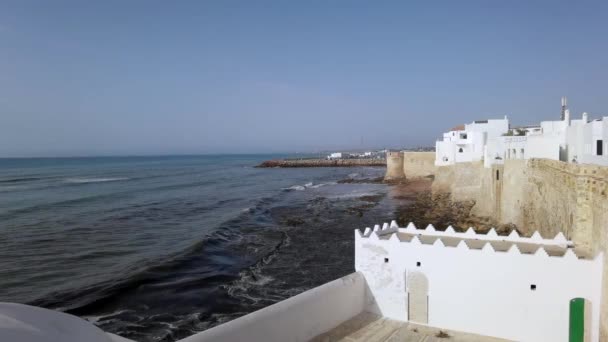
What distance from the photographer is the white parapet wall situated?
676 cm

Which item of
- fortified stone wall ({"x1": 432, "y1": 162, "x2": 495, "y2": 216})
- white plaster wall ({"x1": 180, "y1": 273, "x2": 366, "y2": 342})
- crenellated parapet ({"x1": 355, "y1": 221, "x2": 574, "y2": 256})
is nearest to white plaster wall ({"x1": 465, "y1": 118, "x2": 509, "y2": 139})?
fortified stone wall ({"x1": 432, "y1": 162, "x2": 495, "y2": 216})

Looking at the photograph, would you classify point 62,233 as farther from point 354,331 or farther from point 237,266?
point 354,331

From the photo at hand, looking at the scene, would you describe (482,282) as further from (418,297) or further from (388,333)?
(388,333)

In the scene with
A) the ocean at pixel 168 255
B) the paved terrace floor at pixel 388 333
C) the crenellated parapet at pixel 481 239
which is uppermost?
the crenellated parapet at pixel 481 239

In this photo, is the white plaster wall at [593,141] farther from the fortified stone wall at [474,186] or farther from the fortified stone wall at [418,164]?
the fortified stone wall at [418,164]

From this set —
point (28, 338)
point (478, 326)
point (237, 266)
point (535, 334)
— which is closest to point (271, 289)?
point (237, 266)

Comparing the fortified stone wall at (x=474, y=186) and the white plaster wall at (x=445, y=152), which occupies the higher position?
the white plaster wall at (x=445, y=152)

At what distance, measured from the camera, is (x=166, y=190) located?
40312 mm

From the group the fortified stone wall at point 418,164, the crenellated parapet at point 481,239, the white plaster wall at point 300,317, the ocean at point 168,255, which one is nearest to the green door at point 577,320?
the crenellated parapet at point 481,239

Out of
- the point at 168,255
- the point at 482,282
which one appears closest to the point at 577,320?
the point at 482,282

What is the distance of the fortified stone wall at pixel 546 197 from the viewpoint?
24.8 ft

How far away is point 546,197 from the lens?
44.4 feet

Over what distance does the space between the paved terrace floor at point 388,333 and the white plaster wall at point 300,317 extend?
6.8 inches

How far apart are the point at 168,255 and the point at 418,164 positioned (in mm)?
33989
